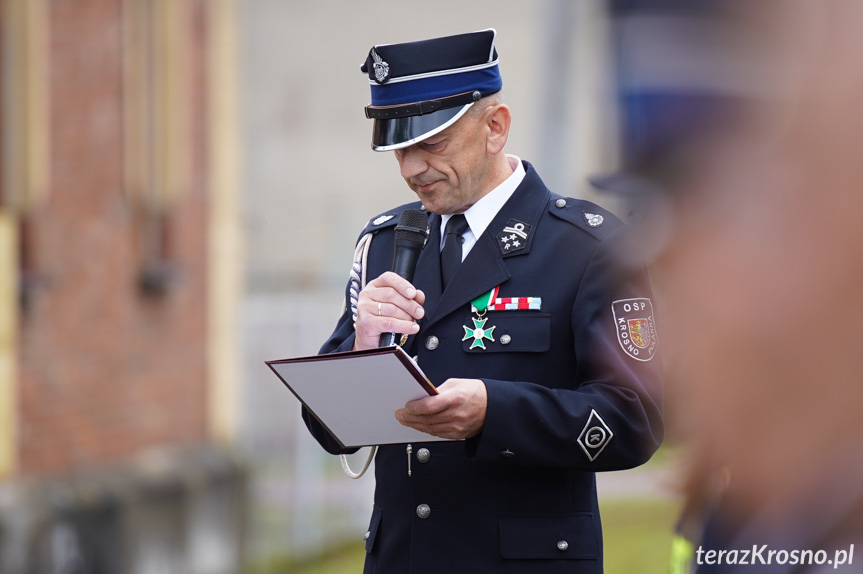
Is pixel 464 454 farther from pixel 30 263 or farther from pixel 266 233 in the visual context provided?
pixel 266 233

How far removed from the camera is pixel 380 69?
8.95ft

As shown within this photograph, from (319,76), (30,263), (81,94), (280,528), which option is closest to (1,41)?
(81,94)

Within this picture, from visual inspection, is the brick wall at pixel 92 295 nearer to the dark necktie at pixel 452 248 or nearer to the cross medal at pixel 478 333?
the dark necktie at pixel 452 248

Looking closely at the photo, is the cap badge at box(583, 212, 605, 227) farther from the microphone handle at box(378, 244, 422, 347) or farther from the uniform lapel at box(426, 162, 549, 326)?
the microphone handle at box(378, 244, 422, 347)

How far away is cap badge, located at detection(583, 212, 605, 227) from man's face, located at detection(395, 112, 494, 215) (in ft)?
0.85

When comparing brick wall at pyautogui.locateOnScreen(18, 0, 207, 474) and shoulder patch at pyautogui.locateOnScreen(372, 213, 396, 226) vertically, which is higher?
shoulder patch at pyautogui.locateOnScreen(372, 213, 396, 226)

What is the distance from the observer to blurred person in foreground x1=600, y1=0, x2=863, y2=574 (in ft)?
3.06

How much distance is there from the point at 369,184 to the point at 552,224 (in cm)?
1157

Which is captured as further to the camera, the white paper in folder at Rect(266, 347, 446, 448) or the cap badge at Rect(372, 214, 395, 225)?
the cap badge at Rect(372, 214, 395, 225)

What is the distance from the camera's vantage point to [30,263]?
653cm

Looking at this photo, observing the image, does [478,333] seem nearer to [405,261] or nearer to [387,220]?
[405,261]

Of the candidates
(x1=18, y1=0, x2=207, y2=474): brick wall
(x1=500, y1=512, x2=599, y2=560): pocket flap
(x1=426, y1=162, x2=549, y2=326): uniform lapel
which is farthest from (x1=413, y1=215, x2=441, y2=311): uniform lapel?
(x1=18, y1=0, x2=207, y2=474): brick wall

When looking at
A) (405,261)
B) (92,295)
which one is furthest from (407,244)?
(92,295)

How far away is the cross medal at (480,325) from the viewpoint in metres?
2.59
